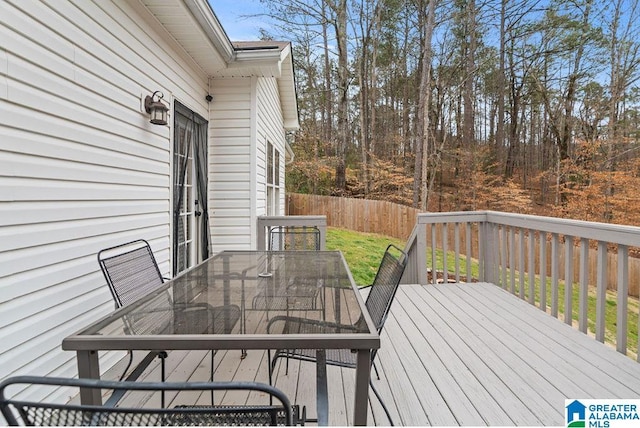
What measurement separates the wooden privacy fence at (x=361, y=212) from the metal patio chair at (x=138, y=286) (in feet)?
29.9

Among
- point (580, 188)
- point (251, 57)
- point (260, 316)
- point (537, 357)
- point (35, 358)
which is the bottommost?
point (537, 357)

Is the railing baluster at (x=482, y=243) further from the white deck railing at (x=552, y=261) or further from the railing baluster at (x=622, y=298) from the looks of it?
the railing baluster at (x=622, y=298)

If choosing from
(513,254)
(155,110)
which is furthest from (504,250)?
(155,110)

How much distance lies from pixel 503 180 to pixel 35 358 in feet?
50.6

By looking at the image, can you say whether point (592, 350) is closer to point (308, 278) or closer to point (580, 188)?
point (308, 278)

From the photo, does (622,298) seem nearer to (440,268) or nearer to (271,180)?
(271,180)

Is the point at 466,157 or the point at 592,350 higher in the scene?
the point at 466,157

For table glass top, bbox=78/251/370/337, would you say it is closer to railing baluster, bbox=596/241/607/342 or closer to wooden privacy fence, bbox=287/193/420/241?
railing baluster, bbox=596/241/607/342

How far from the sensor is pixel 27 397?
184 cm

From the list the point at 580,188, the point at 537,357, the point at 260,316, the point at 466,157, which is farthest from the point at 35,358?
the point at 580,188

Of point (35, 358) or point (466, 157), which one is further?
point (466, 157)

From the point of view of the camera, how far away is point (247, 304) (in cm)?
176

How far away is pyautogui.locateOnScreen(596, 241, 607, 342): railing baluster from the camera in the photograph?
2.71 m
